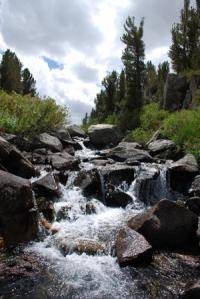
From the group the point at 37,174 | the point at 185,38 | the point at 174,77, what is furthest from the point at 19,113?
the point at 185,38

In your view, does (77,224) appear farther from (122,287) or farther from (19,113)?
(19,113)

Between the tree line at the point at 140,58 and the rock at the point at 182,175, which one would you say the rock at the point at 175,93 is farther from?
the rock at the point at 182,175

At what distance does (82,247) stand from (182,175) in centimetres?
716

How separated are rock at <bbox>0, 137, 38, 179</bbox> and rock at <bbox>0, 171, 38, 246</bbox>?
314 centimetres

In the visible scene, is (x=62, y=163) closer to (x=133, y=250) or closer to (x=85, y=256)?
(x=85, y=256)

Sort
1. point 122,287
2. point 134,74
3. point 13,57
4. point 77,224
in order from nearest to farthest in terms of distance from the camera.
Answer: point 122,287
point 77,224
point 134,74
point 13,57

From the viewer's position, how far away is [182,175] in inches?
552

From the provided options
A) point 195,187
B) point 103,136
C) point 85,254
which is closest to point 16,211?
point 85,254

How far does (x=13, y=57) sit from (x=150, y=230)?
151 feet

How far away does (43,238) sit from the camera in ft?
29.1

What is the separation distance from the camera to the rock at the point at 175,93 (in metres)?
29.9

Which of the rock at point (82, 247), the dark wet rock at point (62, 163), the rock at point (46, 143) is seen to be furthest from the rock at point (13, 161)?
the rock at point (46, 143)

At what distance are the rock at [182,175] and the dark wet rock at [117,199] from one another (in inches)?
105

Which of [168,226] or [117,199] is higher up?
[117,199]
